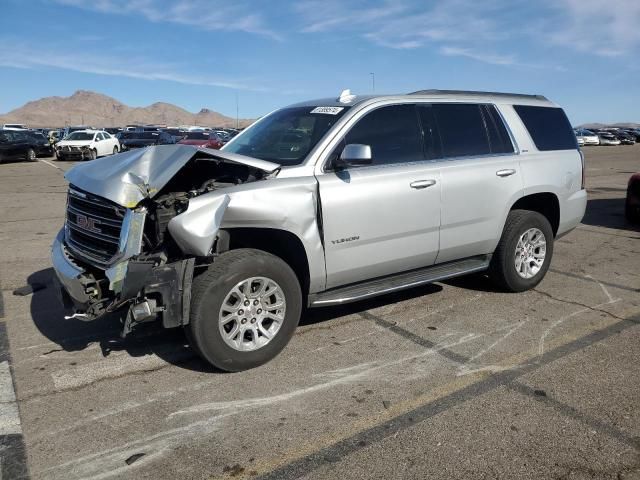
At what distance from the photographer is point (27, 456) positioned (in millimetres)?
3076

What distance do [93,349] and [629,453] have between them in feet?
12.3

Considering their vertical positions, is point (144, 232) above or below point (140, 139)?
below

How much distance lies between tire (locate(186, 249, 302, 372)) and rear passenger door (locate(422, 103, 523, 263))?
1666mm

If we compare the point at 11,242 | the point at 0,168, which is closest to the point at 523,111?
the point at 11,242

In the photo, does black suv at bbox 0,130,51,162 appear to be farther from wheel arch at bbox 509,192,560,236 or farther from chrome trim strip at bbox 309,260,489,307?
chrome trim strip at bbox 309,260,489,307

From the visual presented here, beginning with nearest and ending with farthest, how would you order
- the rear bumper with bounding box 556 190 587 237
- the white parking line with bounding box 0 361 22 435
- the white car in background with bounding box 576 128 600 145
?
the white parking line with bounding box 0 361 22 435, the rear bumper with bounding box 556 190 587 237, the white car in background with bounding box 576 128 600 145

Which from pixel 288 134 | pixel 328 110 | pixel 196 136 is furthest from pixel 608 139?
pixel 288 134

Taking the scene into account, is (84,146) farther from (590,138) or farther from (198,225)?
(590,138)

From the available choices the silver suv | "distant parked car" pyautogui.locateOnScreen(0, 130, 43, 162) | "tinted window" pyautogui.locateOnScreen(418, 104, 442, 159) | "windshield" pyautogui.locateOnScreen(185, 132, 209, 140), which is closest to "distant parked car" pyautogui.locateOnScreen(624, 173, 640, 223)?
the silver suv

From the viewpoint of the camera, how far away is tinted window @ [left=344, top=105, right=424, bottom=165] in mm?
4703

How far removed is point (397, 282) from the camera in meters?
4.83

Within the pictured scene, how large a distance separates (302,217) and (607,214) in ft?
30.0

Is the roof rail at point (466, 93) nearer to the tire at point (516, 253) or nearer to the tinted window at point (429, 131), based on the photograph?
the tinted window at point (429, 131)

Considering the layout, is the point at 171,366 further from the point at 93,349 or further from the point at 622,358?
A: the point at 622,358
